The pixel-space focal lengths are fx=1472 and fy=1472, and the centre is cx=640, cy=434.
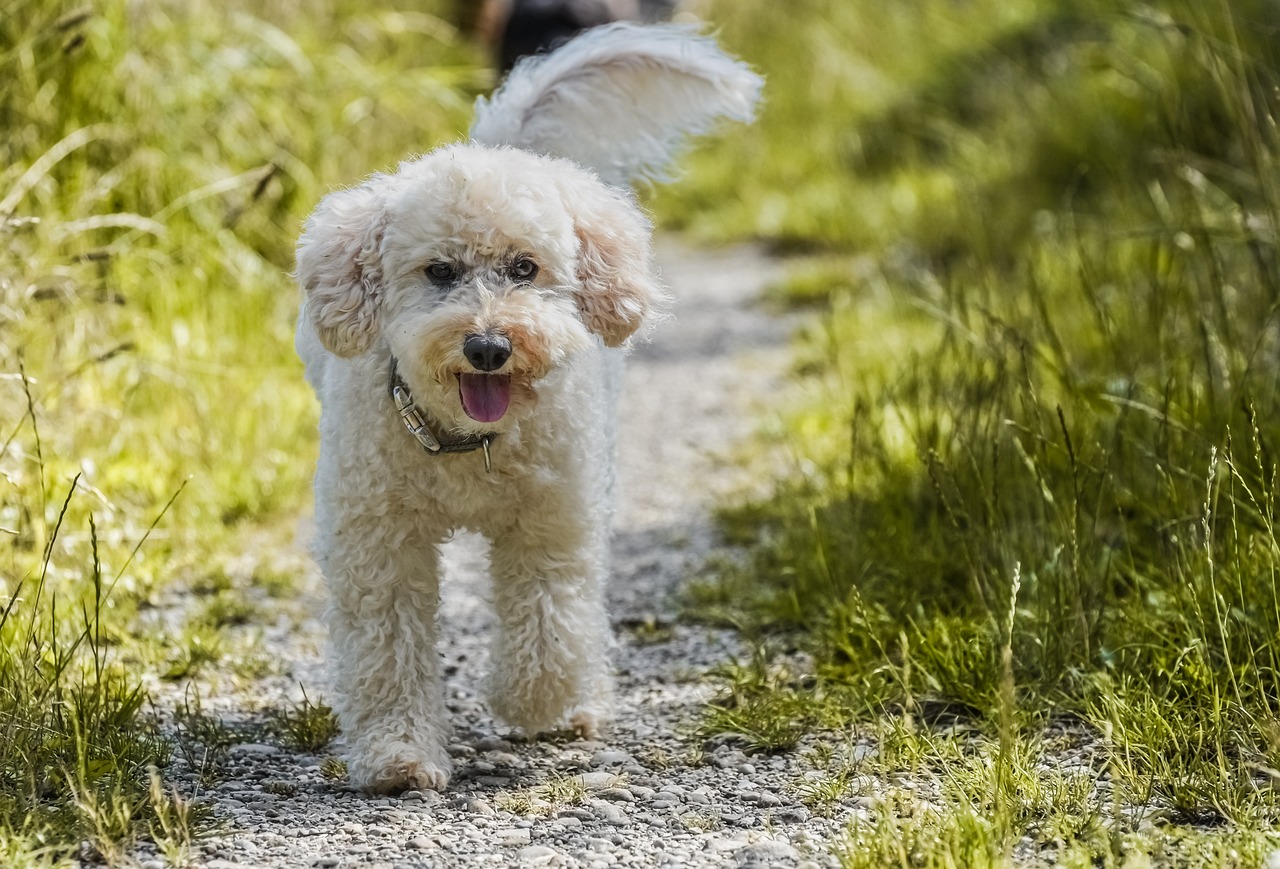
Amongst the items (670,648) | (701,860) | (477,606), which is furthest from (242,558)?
(701,860)

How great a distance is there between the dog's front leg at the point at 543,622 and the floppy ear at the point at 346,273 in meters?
0.58

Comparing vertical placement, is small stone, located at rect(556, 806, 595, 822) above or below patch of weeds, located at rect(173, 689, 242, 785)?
below

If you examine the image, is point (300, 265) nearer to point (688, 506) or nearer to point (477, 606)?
point (477, 606)

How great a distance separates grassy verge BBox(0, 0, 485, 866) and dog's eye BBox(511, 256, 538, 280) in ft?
2.89

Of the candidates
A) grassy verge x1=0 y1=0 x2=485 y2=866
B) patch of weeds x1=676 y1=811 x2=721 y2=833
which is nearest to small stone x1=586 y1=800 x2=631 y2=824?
patch of weeds x1=676 y1=811 x2=721 y2=833

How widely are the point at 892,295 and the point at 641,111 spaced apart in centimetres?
333

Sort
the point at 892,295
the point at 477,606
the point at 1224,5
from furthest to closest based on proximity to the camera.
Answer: the point at 892,295 → the point at 477,606 → the point at 1224,5

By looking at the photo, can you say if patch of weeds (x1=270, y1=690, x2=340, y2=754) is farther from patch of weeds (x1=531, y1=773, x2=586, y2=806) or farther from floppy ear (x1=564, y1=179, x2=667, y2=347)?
floppy ear (x1=564, y1=179, x2=667, y2=347)

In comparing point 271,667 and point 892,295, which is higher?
point 892,295

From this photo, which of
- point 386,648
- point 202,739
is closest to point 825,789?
point 386,648

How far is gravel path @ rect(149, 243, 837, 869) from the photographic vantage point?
9.11 feet

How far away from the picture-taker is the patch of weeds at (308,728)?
3.38 m

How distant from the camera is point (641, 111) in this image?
391 cm

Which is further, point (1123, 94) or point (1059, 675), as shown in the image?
point (1123, 94)
